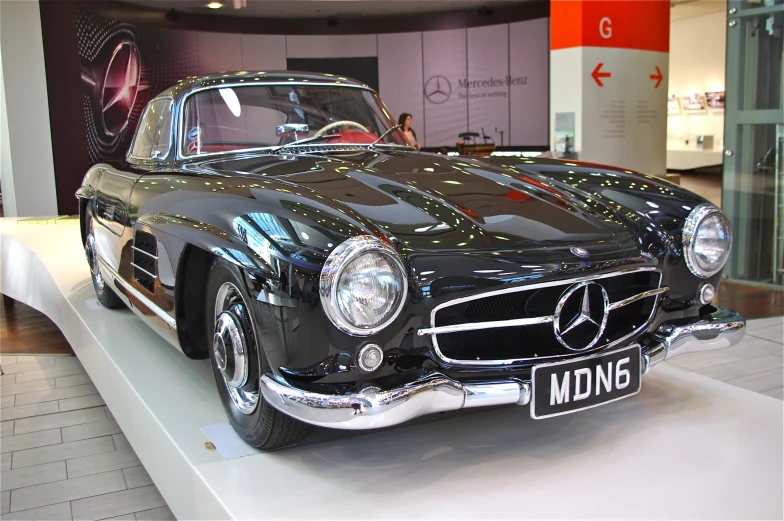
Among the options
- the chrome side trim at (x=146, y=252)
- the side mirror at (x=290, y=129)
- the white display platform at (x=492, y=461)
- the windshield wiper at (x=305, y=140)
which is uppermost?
the side mirror at (x=290, y=129)

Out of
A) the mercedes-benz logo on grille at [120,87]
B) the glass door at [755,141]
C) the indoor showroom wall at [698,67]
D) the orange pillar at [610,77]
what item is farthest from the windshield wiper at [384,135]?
the indoor showroom wall at [698,67]

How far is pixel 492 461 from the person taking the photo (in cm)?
194

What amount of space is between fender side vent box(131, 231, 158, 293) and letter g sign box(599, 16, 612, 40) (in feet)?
18.8

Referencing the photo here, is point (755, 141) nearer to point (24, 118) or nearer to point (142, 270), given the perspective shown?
point (142, 270)

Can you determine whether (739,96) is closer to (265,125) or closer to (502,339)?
(265,125)

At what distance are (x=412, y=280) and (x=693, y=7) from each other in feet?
47.3

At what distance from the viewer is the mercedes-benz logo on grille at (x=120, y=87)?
1077 centimetres

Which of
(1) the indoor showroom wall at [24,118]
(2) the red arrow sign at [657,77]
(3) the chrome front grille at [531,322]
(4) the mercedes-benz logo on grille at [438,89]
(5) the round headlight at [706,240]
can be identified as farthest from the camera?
(4) the mercedes-benz logo on grille at [438,89]

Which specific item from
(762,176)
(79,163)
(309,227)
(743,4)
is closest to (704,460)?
(309,227)

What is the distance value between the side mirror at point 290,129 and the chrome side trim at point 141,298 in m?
0.82

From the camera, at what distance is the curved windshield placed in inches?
111

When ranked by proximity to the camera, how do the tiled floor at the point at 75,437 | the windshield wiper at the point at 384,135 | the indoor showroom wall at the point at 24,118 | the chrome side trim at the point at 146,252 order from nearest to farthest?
the tiled floor at the point at 75,437
the chrome side trim at the point at 146,252
the windshield wiper at the point at 384,135
the indoor showroom wall at the point at 24,118

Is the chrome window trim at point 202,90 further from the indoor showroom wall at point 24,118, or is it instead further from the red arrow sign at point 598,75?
the indoor showroom wall at point 24,118

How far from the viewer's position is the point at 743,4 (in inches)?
209
